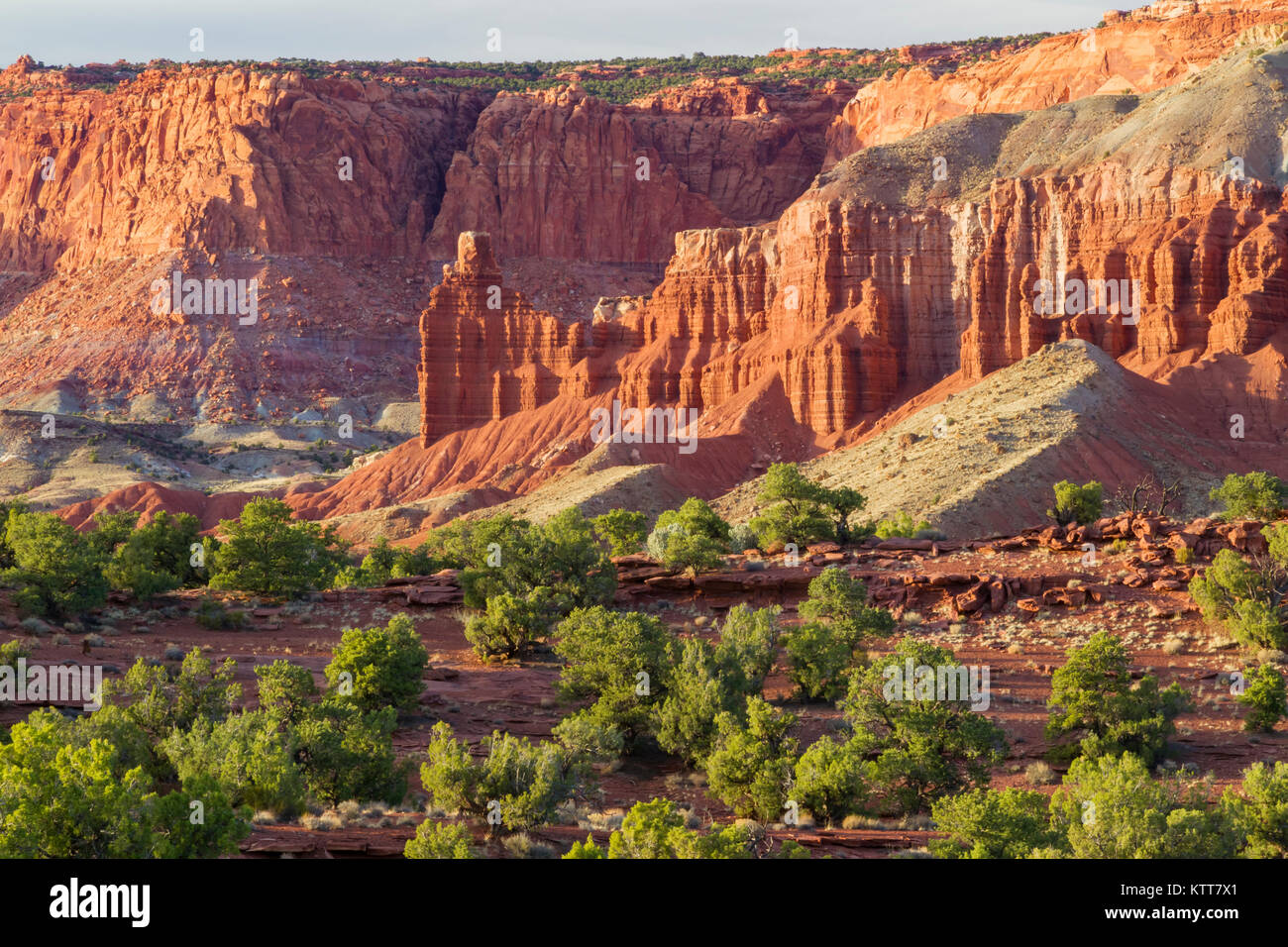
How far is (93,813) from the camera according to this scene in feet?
56.1

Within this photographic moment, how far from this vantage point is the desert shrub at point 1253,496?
48.9 meters

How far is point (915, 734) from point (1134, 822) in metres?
6.88

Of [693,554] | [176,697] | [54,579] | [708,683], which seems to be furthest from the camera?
[693,554]

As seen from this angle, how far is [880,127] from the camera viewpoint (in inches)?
6270

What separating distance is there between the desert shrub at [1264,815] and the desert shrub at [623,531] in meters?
34.0

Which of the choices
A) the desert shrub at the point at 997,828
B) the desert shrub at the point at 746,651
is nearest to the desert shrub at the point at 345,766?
the desert shrub at the point at 997,828

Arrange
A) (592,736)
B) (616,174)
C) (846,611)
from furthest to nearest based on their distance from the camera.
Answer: (616,174) < (846,611) < (592,736)

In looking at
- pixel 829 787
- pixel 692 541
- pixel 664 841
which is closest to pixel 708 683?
pixel 829 787

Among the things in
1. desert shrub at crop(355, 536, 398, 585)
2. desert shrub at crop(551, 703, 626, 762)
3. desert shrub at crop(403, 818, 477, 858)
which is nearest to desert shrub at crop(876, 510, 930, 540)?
desert shrub at crop(355, 536, 398, 585)

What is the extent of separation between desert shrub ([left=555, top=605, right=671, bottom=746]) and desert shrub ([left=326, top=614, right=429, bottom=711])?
297 cm

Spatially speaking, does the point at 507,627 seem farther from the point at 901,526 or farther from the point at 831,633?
the point at 901,526

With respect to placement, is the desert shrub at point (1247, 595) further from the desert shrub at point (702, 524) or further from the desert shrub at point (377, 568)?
the desert shrub at point (377, 568)
